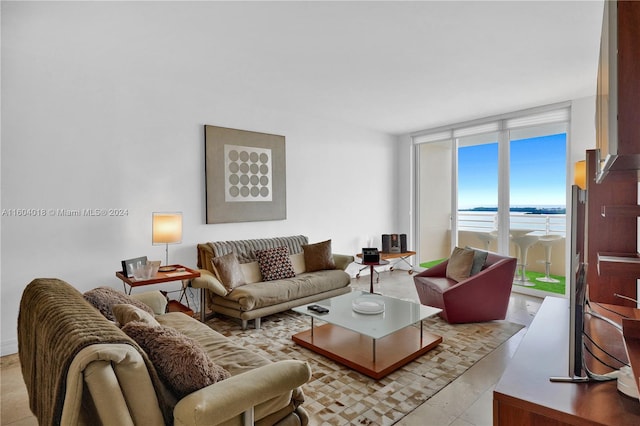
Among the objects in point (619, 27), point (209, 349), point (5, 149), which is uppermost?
point (5, 149)

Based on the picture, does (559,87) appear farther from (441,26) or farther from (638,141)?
(638,141)

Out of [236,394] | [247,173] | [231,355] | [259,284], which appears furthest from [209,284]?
[236,394]

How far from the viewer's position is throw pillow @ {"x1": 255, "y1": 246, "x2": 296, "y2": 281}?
4.16 m

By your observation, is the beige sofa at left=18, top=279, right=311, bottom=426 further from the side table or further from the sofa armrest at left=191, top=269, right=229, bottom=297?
the sofa armrest at left=191, top=269, right=229, bottom=297

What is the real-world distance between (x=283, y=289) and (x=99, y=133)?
2.47m

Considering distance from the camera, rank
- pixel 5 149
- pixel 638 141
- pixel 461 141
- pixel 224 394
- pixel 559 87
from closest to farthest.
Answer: pixel 638 141 → pixel 224 394 → pixel 5 149 → pixel 559 87 → pixel 461 141

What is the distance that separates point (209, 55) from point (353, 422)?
313 centimetres

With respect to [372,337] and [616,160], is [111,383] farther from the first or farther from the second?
[372,337]

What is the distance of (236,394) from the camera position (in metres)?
1.37

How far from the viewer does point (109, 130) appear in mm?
3527

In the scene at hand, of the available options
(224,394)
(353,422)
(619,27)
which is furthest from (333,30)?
(353,422)

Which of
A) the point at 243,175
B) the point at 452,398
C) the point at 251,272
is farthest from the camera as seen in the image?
the point at 243,175

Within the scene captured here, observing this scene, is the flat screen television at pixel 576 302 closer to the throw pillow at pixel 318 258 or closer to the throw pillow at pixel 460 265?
the throw pillow at pixel 460 265

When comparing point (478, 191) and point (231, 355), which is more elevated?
point (478, 191)
